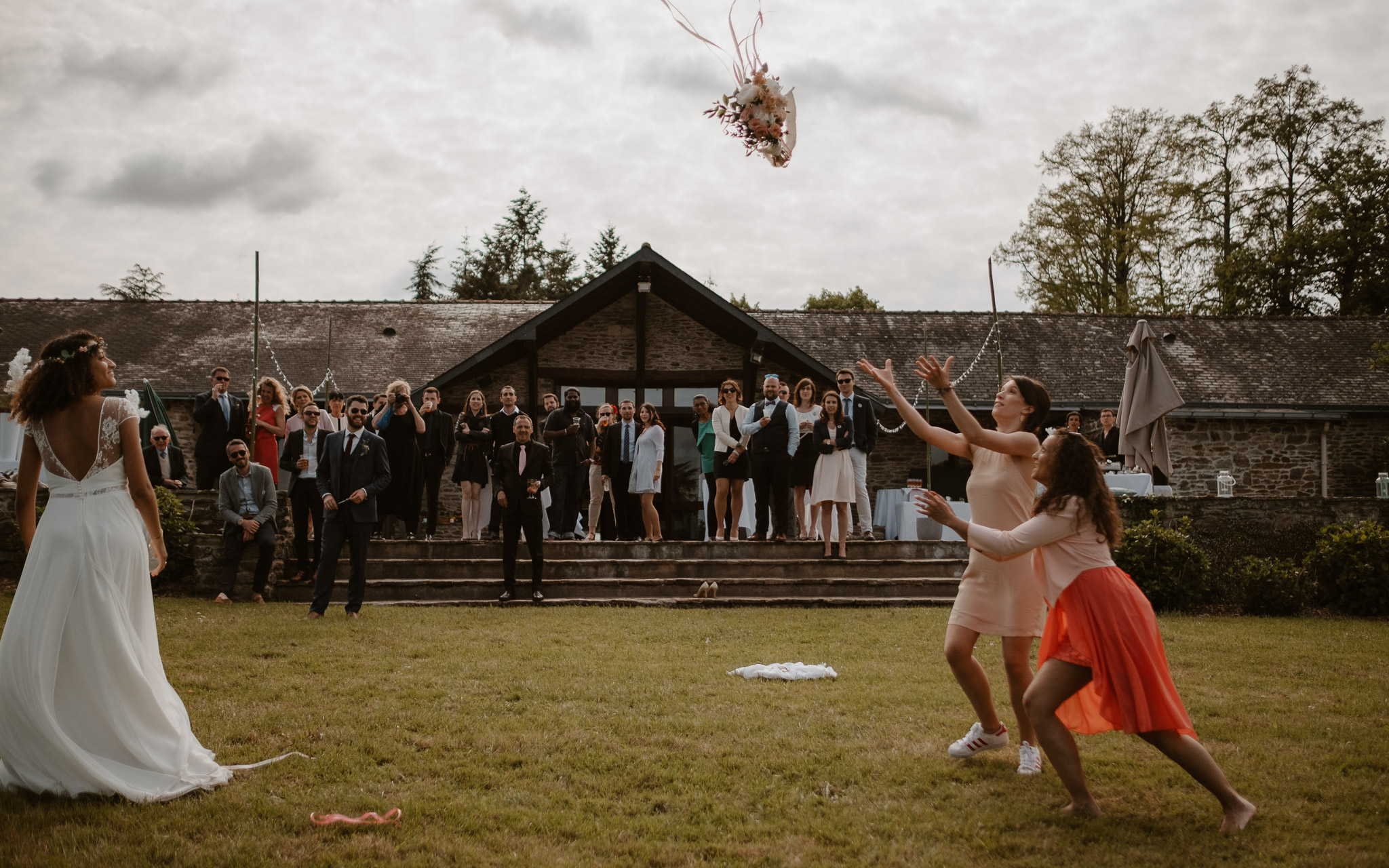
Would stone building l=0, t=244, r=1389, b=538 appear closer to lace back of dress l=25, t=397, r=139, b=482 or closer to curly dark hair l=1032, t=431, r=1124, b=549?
lace back of dress l=25, t=397, r=139, b=482

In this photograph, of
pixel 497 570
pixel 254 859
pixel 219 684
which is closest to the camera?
pixel 254 859

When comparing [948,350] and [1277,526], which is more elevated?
[948,350]

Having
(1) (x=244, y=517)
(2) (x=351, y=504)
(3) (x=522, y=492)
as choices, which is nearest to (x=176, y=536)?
(1) (x=244, y=517)

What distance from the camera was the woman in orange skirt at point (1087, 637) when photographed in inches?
151

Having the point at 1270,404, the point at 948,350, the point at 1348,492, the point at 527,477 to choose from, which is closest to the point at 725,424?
the point at 527,477

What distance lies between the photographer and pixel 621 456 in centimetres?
1296

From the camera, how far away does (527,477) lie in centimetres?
1041

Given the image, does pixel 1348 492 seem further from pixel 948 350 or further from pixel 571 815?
pixel 571 815

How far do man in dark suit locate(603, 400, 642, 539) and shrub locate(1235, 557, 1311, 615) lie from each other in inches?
288

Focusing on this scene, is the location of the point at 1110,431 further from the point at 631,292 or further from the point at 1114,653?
the point at 1114,653

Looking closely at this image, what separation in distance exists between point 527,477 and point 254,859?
7.05 m

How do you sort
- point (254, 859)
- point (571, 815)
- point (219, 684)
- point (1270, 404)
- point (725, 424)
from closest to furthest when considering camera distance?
point (254, 859) → point (571, 815) → point (219, 684) → point (725, 424) → point (1270, 404)

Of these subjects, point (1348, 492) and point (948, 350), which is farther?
point (948, 350)

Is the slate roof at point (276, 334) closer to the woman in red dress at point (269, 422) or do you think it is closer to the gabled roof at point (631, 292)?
the gabled roof at point (631, 292)
